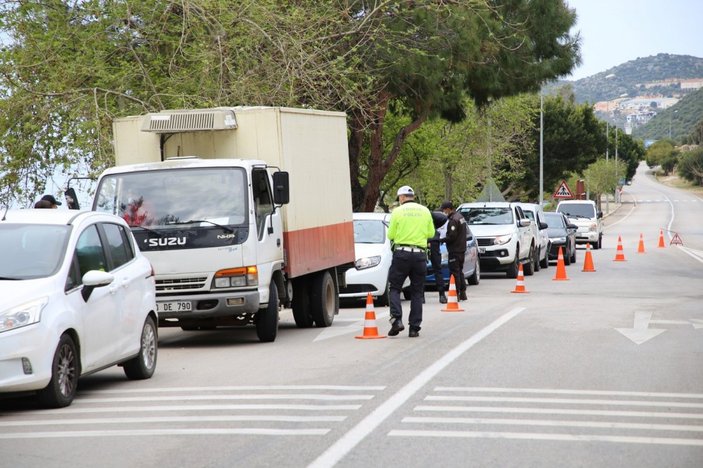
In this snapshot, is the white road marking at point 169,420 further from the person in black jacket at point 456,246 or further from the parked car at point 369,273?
the person in black jacket at point 456,246

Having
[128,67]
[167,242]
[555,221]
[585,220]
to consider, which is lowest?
[585,220]

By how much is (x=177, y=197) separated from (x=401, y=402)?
19.4ft

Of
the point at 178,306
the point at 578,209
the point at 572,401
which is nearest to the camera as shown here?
the point at 572,401

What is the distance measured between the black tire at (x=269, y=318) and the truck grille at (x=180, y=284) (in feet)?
3.08

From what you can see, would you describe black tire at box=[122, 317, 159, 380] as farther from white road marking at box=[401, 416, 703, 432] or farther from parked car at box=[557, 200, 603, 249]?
parked car at box=[557, 200, 603, 249]

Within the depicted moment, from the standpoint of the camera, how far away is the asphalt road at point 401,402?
7.53 metres

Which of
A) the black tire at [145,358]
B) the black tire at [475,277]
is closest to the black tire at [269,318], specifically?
the black tire at [145,358]

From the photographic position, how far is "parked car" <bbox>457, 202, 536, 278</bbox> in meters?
29.3

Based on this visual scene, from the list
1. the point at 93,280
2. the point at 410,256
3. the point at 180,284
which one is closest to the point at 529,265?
the point at 410,256

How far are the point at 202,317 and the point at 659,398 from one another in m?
6.18

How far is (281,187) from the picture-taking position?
47.2 feet

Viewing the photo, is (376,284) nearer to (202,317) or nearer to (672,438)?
(202,317)

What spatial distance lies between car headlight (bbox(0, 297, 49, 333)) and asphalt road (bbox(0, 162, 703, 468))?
2.41 feet

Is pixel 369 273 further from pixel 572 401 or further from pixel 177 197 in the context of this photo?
pixel 572 401
